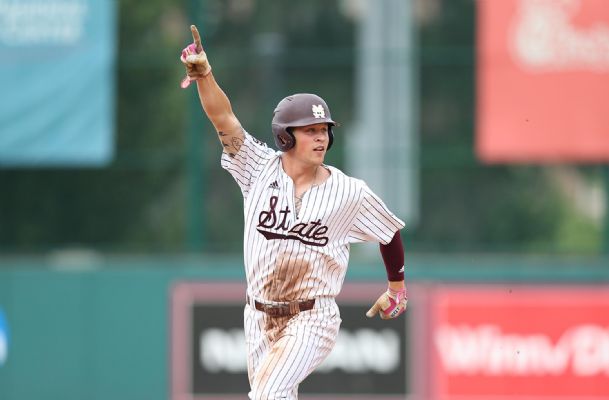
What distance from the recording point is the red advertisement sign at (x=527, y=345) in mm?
12523

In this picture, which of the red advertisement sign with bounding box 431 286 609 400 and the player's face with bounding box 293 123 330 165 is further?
the red advertisement sign with bounding box 431 286 609 400

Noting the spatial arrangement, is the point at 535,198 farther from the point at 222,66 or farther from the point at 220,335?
the point at 220,335

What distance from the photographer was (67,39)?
1375 centimetres

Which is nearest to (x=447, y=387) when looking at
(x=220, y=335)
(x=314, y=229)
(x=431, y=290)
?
(x=431, y=290)

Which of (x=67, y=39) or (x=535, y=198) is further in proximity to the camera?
(x=535, y=198)

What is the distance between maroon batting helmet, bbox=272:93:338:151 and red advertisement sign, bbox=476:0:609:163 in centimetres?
617

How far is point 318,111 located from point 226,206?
820cm

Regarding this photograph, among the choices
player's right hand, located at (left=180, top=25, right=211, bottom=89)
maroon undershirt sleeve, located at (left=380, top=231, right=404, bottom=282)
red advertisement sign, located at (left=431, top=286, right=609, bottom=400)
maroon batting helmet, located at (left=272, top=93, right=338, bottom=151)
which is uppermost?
player's right hand, located at (left=180, top=25, right=211, bottom=89)

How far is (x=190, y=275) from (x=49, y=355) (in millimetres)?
1511

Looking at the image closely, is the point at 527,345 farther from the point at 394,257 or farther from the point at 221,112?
the point at 221,112

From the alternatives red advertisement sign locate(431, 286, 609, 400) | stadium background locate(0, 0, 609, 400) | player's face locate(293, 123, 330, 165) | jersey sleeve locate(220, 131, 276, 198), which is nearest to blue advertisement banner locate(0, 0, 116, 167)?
stadium background locate(0, 0, 609, 400)

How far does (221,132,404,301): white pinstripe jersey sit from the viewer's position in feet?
24.0

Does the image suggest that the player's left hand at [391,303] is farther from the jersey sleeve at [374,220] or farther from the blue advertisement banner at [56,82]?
the blue advertisement banner at [56,82]

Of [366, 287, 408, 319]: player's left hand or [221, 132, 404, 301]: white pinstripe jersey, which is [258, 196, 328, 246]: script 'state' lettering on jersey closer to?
[221, 132, 404, 301]: white pinstripe jersey
